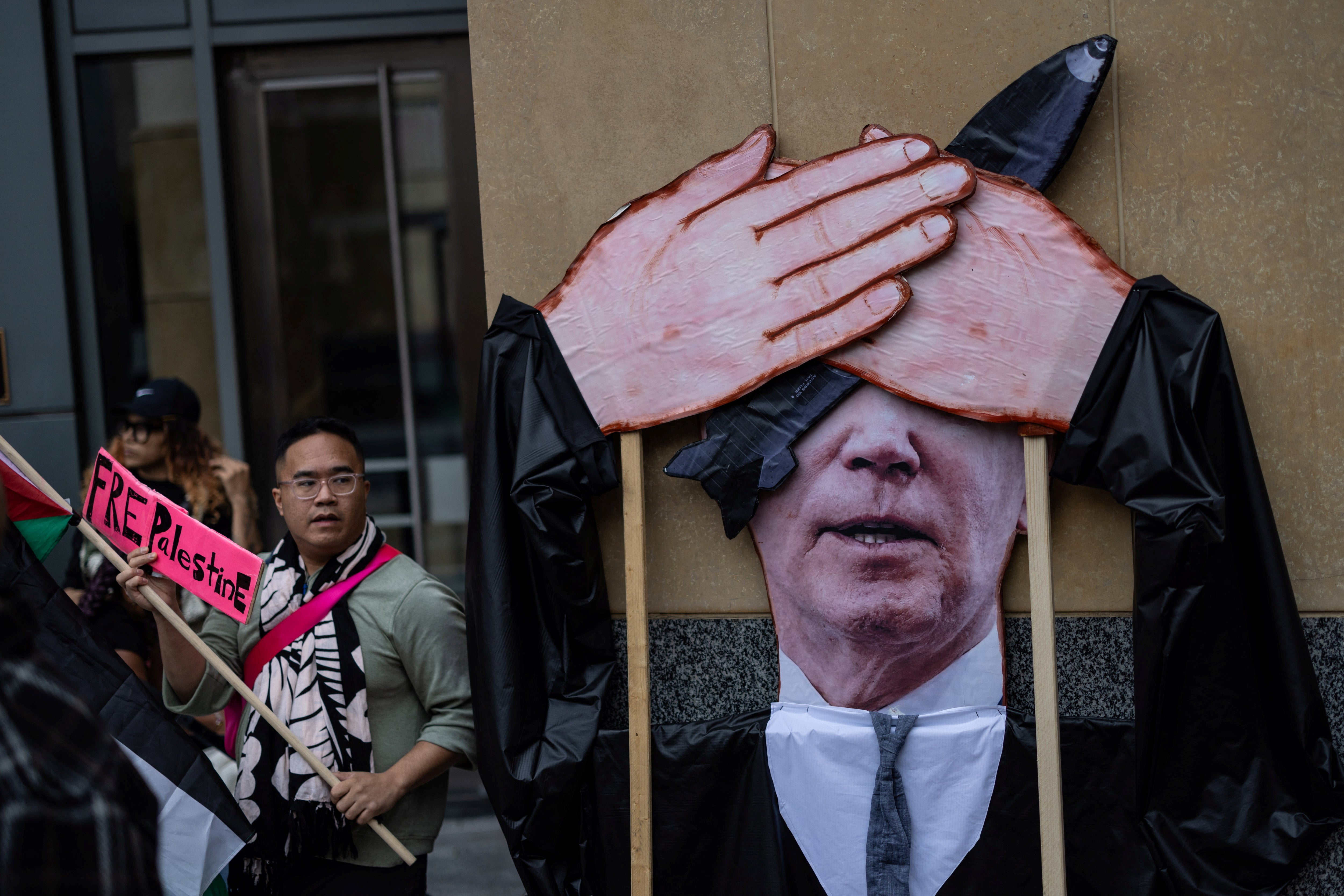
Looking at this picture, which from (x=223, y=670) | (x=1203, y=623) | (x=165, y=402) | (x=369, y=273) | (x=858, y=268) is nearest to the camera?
(x=1203, y=623)

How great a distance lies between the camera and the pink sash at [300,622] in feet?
9.38

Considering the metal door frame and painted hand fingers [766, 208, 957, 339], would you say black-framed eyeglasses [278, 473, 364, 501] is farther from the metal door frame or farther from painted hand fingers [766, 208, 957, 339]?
the metal door frame

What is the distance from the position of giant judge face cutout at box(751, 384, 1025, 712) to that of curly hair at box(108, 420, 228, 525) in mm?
2277

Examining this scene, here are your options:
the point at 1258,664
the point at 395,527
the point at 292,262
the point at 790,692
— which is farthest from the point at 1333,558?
the point at 292,262

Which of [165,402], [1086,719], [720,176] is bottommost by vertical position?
[1086,719]

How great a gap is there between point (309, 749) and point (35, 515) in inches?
Answer: 36.8

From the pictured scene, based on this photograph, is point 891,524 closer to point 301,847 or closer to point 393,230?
point 301,847

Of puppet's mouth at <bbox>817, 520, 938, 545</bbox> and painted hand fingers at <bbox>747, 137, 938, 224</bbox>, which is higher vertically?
painted hand fingers at <bbox>747, 137, 938, 224</bbox>

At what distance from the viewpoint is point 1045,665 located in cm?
280

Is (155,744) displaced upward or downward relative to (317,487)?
downward

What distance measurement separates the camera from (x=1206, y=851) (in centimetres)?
270

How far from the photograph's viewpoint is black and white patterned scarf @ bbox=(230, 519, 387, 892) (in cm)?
279

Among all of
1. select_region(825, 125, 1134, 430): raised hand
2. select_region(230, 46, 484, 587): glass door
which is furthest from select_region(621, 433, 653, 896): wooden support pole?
select_region(230, 46, 484, 587): glass door

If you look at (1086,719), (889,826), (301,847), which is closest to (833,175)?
(1086,719)
